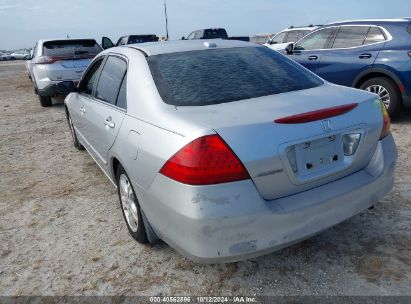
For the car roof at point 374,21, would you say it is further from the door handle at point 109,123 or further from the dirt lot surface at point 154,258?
the door handle at point 109,123

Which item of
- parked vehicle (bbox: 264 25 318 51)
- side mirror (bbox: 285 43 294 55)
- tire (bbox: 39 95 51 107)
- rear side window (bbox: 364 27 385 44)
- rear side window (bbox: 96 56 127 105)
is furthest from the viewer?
parked vehicle (bbox: 264 25 318 51)

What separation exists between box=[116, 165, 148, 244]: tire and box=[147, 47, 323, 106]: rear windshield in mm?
826

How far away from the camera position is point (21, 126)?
26.2 ft

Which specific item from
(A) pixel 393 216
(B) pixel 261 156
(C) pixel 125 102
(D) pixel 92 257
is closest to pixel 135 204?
(D) pixel 92 257

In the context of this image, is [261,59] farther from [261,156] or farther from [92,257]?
[92,257]

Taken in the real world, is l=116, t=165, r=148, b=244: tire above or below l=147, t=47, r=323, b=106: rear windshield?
below

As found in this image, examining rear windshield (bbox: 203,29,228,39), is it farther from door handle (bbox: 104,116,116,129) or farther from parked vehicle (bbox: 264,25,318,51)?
door handle (bbox: 104,116,116,129)

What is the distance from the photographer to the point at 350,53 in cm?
656

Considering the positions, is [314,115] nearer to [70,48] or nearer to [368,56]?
[368,56]

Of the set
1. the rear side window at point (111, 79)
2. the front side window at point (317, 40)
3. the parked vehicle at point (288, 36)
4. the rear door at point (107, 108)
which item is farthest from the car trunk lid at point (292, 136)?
the parked vehicle at point (288, 36)

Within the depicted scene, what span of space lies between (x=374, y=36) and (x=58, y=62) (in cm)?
703

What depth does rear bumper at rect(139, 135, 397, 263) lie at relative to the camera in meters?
2.03

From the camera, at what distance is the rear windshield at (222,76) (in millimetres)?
2574

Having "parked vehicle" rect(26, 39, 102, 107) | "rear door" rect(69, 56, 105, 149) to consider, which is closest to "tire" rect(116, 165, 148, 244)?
"rear door" rect(69, 56, 105, 149)
